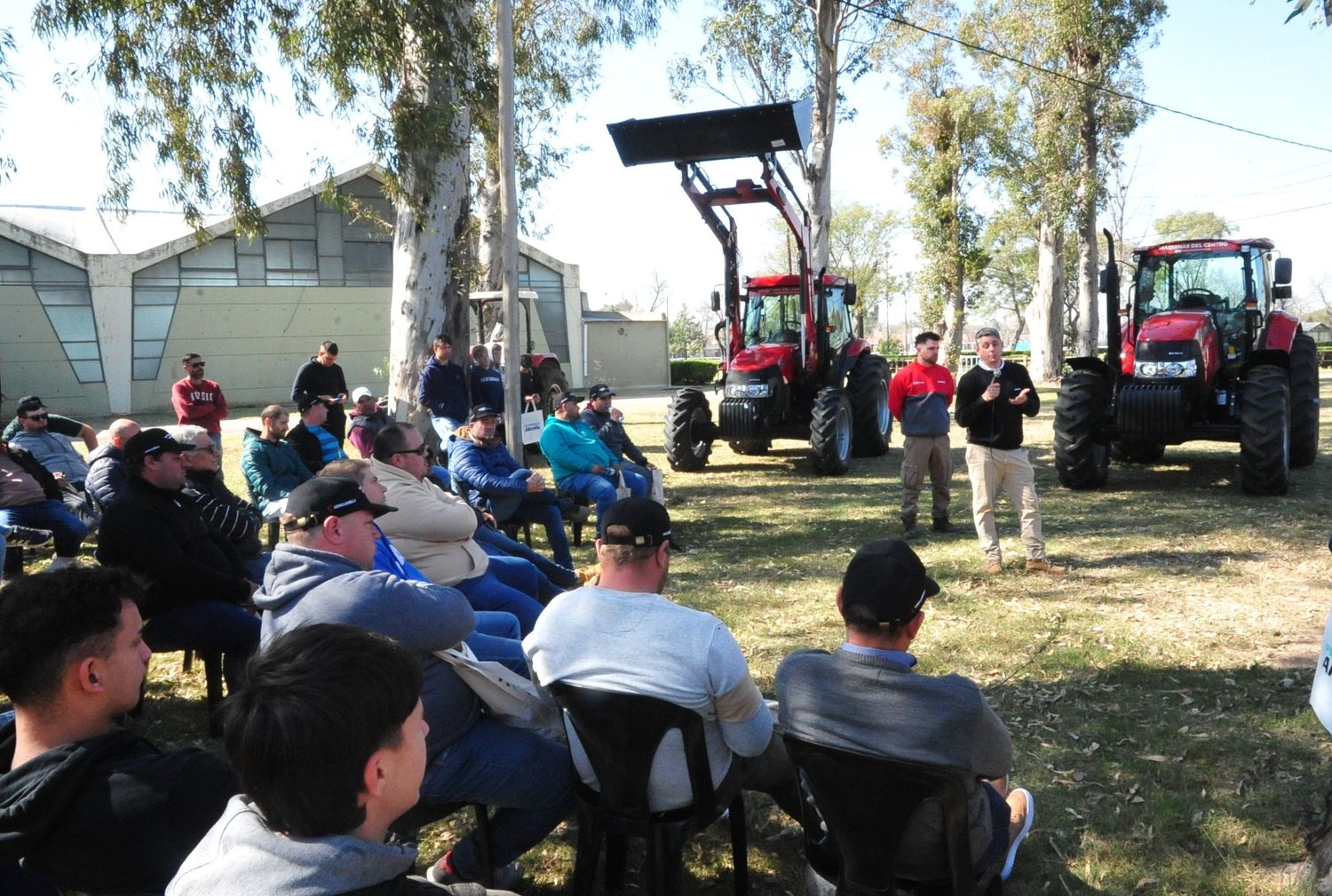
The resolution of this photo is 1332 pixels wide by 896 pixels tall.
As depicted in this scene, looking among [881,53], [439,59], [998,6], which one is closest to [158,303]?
[881,53]

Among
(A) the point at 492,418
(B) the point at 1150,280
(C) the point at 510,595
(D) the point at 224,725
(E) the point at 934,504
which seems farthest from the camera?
(B) the point at 1150,280

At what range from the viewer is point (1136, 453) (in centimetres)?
1159

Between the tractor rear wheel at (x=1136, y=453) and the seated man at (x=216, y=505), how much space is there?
9.26 m

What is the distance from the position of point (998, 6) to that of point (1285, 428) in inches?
797

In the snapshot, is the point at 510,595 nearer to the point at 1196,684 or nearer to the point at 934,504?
→ the point at 1196,684

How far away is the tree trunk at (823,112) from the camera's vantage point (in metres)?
18.6

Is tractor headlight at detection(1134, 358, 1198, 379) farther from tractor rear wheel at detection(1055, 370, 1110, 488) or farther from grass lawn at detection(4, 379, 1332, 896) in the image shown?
grass lawn at detection(4, 379, 1332, 896)

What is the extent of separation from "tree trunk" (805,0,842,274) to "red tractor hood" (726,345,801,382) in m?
6.58

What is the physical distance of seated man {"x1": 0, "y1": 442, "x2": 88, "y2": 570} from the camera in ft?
21.4

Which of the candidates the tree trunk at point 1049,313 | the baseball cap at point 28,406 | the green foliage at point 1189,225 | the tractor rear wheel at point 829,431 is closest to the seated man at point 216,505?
the baseball cap at point 28,406

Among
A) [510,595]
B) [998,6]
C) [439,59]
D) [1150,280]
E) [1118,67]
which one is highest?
[998,6]

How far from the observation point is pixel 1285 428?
9.09 m

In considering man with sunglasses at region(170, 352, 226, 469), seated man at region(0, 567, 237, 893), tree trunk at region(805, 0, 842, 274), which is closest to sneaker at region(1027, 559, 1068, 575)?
seated man at region(0, 567, 237, 893)

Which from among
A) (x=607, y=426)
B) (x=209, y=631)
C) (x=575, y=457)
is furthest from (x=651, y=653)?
(x=607, y=426)
